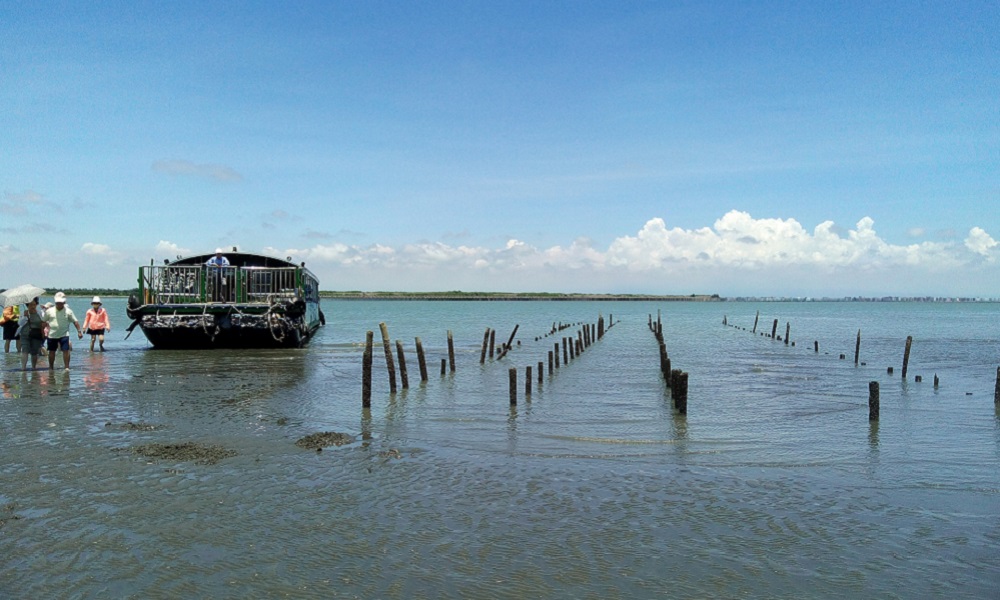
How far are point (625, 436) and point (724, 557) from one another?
6.25 m

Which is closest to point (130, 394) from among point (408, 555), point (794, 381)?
point (408, 555)

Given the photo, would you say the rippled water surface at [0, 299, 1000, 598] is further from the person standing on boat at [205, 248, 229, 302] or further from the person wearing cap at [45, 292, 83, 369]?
the person standing on boat at [205, 248, 229, 302]

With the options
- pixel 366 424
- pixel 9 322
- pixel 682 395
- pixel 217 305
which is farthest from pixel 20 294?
pixel 682 395

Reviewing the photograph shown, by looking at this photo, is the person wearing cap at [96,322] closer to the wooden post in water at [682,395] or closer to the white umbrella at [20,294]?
the white umbrella at [20,294]

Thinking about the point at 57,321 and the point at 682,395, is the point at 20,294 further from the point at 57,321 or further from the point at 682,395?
the point at 682,395

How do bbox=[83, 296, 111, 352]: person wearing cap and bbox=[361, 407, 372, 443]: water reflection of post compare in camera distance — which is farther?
bbox=[83, 296, 111, 352]: person wearing cap

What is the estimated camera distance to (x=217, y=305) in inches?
1115

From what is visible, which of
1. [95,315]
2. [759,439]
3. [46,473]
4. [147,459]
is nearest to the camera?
[46,473]

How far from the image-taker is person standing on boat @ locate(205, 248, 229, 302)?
2939 centimetres

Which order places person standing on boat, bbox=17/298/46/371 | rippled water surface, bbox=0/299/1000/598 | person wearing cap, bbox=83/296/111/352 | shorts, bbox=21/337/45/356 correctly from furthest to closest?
person wearing cap, bbox=83/296/111/352 < shorts, bbox=21/337/45/356 < person standing on boat, bbox=17/298/46/371 < rippled water surface, bbox=0/299/1000/598

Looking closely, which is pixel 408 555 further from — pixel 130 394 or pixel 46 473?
pixel 130 394

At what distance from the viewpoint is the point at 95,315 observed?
29703 millimetres

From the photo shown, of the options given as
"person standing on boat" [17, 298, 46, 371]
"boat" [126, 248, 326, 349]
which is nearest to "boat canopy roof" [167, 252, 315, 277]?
"boat" [126, 248, 326, 349]

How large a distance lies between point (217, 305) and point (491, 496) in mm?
21479
